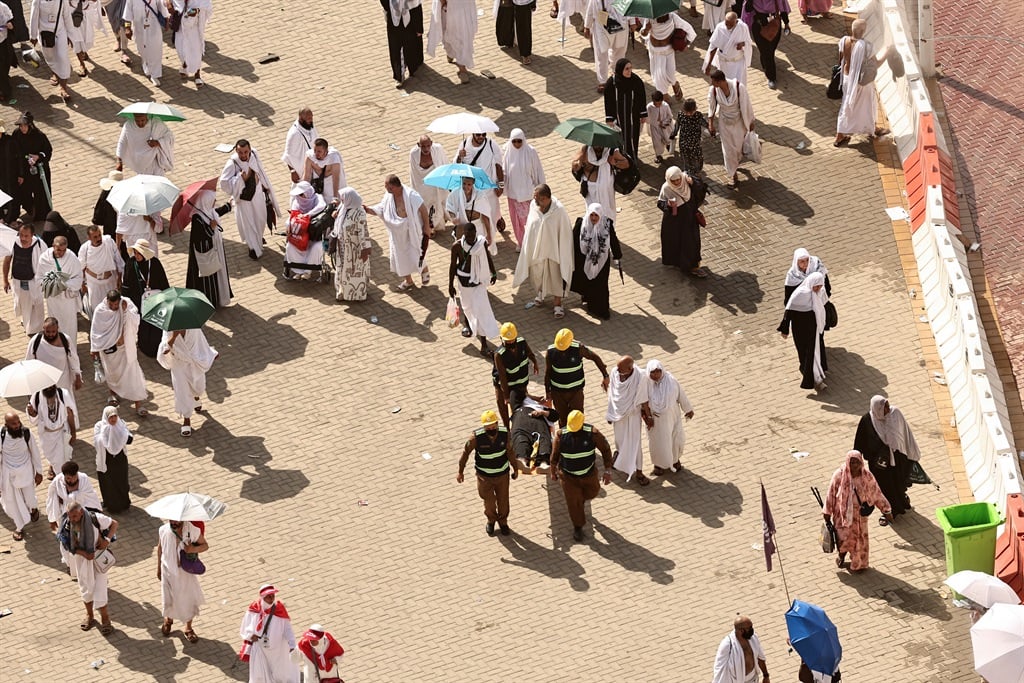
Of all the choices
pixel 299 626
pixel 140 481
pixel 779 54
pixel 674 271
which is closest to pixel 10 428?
pixel 140 481

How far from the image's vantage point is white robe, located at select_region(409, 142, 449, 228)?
2670cm

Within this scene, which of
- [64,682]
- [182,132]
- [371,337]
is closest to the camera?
[64,682]

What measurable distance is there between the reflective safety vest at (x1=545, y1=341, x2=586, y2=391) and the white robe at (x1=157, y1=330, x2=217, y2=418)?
3529mm

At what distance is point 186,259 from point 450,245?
302 cm

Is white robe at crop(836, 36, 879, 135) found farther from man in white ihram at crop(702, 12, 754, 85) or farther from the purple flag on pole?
the purple flag on pole

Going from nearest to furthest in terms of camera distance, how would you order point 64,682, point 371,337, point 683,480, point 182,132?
point 64,682
point 683,480
point 371,337
point 182,132

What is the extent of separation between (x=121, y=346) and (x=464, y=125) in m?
4.79

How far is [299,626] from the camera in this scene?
2161 cm

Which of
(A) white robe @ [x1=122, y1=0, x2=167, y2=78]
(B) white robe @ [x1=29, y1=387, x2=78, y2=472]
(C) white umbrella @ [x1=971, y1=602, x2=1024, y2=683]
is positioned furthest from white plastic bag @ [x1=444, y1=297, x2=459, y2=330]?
(C) white umbrella @ [x1=971, y1=602, x2=1024, y2=683]

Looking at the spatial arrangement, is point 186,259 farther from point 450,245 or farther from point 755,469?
point 755,469

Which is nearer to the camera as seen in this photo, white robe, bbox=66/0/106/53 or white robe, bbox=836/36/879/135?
white robe, bbox=836/36/879/135

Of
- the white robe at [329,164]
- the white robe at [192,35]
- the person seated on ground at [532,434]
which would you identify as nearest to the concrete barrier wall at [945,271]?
the person seated on ground at [532,434]

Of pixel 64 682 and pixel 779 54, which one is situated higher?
pixel 779 54

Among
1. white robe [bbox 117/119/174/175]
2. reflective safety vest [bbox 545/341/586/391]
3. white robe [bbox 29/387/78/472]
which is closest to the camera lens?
white robe [bbox 29/387/78/472]
